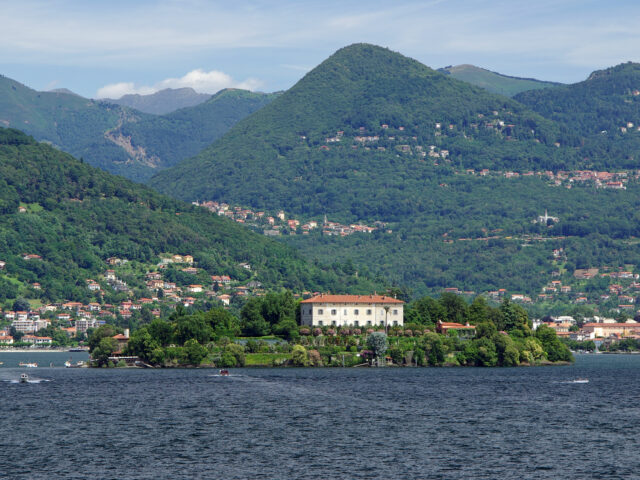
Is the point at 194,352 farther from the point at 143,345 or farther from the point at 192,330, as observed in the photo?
the point at 143,345

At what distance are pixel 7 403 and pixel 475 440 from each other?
59.6 meters

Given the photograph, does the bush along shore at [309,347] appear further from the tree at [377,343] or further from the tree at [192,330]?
the tree at [377,343]

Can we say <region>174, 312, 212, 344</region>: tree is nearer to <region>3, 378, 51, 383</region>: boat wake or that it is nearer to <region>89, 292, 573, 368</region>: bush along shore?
<region>89, 292, 573, 368</region>: bush along shore

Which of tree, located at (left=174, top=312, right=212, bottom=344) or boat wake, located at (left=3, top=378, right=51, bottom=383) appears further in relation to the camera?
tree, located at (left=174, top=312, right=212, bottom=344)

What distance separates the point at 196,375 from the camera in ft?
569

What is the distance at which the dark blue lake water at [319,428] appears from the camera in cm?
8712

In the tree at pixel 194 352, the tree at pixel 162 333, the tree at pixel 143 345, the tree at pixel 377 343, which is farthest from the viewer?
the tree at pixel 162 333

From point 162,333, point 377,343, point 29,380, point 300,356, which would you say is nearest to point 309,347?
point 300,356

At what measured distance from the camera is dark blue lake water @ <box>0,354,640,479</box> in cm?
8712

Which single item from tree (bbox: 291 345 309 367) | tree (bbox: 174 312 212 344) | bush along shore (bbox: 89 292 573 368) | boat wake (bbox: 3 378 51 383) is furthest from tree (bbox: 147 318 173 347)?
boat wake (bbox: 3 378 51 383)

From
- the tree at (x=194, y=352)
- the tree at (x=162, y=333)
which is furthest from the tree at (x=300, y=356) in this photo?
the tree at (x=162, y=333)

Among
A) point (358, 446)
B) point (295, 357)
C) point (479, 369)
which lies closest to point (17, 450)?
point (358, 446)

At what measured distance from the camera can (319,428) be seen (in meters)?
109

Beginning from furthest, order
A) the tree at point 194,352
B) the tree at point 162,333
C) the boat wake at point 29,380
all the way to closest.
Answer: the tree at point 162,333, the tree at point 194,352, the boat wake at point 29,380
